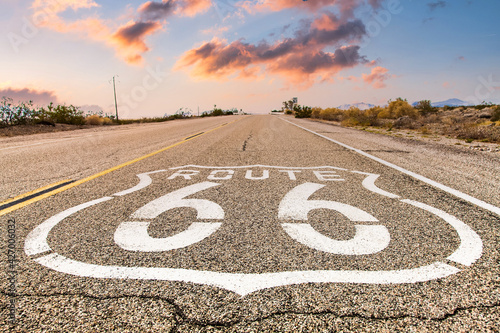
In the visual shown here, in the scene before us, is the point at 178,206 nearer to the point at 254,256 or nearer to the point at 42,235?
the point at 42,235

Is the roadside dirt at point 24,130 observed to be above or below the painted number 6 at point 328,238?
above

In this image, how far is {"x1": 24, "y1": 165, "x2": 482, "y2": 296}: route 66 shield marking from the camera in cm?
175

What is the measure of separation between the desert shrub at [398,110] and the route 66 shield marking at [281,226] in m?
27.7

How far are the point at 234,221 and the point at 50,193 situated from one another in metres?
2.44

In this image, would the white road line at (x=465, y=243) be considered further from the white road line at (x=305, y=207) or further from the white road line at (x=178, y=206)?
the white road line at (x=178, y=206)

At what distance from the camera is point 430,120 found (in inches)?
758

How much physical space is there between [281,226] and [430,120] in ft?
66.8

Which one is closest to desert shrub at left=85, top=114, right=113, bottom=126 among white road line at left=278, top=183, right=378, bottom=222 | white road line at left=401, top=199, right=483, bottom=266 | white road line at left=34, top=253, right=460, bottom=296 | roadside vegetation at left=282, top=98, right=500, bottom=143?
roadside vegetation at left=282, top=98, right=500, bottom=143

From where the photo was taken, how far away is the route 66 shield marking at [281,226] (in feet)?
5.74

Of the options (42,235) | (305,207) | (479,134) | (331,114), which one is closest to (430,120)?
(479,134)

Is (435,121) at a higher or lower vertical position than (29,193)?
higher

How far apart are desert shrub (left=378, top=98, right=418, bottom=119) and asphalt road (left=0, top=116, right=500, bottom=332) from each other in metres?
26.6

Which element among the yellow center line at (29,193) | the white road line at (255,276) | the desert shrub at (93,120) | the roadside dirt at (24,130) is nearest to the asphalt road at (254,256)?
the white road line at (255,276)

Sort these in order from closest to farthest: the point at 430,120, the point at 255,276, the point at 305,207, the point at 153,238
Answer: the point at 255,276
the point at 153,238
the point at 305,207
the point at 430,120
